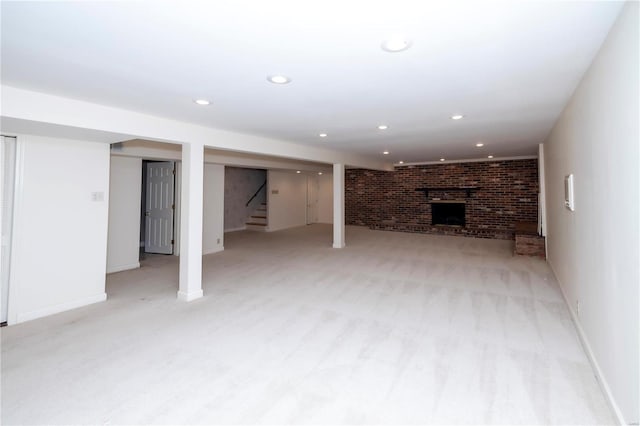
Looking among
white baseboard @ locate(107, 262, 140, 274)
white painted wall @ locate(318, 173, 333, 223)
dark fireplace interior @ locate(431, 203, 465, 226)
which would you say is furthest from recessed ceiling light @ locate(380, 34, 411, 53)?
white painted wall @ locate(318, 173, 333, 223)

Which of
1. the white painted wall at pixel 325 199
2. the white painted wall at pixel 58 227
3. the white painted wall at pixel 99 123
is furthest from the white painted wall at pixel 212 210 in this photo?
the white painted wall at pixel 325 199

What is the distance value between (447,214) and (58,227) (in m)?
9.31

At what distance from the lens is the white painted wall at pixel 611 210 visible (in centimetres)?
153

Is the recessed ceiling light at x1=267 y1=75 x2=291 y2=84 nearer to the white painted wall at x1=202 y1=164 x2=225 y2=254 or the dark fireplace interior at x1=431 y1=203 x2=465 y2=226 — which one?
the white painted wall at x1=202 y1=164 x2=225 y2=254

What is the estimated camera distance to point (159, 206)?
6570mm

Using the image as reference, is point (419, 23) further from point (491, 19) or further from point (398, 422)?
point (398, 422)

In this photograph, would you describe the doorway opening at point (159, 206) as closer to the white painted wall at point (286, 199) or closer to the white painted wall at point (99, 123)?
the white painted wall at point (99, 123)

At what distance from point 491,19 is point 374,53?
65 centimetres

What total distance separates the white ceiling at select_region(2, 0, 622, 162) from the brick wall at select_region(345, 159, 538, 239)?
5.72m

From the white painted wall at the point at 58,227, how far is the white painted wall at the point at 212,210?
9.13 ft

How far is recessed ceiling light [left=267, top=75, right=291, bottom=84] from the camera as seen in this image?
2350 mm

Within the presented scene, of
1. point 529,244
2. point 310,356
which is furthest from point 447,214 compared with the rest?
point 310,356

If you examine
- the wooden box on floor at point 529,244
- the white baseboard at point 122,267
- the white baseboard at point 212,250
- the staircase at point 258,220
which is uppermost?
the staircase at point 258,220

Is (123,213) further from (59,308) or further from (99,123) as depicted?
(99,123)
